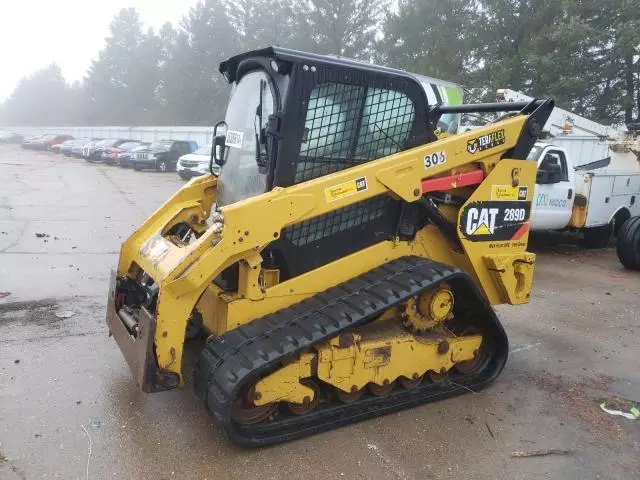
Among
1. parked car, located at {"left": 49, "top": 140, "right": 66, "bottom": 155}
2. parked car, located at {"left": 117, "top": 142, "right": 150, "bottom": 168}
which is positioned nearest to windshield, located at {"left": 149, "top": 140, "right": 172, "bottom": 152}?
parked car, located at {"left": 117, "top": 142, "right": 150, "bottom": 168}

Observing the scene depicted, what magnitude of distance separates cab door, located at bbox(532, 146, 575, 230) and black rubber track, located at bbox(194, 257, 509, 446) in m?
5.52

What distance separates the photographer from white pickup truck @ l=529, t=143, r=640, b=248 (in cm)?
913

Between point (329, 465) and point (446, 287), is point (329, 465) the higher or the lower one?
the lower one

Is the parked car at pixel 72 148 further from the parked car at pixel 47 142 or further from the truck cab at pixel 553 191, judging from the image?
the truck cab at pixel 553 191

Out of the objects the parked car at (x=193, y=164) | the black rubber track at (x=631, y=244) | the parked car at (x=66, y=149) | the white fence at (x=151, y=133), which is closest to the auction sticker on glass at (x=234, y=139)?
the black rubber track at (x=631, y=244)

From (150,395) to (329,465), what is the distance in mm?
1538

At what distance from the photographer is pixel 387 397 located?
388 cm

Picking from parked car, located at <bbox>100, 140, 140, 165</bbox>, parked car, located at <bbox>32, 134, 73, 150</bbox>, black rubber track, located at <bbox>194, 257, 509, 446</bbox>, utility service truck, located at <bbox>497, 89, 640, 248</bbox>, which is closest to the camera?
black rubber track, located at <bbox>194, 257, 509, 446</bbox>

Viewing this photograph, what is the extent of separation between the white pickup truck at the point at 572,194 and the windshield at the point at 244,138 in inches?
237

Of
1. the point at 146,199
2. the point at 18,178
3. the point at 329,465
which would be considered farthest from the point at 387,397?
the point at 18,178

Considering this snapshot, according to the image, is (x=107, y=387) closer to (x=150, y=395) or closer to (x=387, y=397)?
(x=150, y=395)

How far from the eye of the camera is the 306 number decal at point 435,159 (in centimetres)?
383

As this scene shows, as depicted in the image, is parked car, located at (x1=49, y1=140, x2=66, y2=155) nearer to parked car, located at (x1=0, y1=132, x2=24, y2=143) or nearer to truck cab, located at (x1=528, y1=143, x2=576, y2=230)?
parked car, located at (x1=0, y1=132, x2=24, y2=143)

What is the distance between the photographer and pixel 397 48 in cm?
3183
